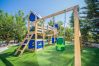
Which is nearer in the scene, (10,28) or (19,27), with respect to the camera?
(10,28)

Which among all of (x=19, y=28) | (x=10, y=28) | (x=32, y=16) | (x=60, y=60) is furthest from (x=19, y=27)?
(x=60, y=60)

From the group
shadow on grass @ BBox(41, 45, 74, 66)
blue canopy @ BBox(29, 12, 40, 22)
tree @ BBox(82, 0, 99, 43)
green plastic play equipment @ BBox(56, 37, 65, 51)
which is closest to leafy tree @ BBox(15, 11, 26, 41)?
tree @ BBox(82, 0, 99, 43)

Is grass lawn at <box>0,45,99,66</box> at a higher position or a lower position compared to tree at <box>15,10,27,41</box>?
lower

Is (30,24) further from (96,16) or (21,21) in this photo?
(21,21)

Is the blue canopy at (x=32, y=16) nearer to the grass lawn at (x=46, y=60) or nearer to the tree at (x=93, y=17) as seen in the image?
the grass lawn at (x=46, y=60)

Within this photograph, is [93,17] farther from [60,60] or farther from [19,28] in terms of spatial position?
[60,60]

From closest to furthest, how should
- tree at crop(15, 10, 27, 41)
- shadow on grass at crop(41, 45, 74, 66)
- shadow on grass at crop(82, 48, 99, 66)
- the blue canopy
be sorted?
shadow on grass at crop(41, 45, 74, 66) → shadow on grass at crop(82, 48, 99, 66) → the blue canopy → tree at crop(15, 10, 27, 41)

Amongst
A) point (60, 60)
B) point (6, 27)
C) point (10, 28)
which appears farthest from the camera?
point (10, 28)

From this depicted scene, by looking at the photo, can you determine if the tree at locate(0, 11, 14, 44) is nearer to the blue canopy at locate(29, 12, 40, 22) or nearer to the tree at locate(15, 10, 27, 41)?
the tree at locate(15, 10, 27, 41)

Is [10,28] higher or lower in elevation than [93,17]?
lower

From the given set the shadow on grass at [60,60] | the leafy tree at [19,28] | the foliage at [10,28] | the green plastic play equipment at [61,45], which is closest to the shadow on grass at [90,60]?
the shadow on grass at [60,60]

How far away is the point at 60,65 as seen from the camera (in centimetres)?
605

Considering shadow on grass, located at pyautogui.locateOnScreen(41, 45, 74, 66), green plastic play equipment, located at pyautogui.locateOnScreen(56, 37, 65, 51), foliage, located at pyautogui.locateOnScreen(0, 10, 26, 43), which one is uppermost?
foliage, located at pyautogui.locateOnScreen(0, 10, 26, 43)

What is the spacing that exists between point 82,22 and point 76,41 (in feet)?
52.6
